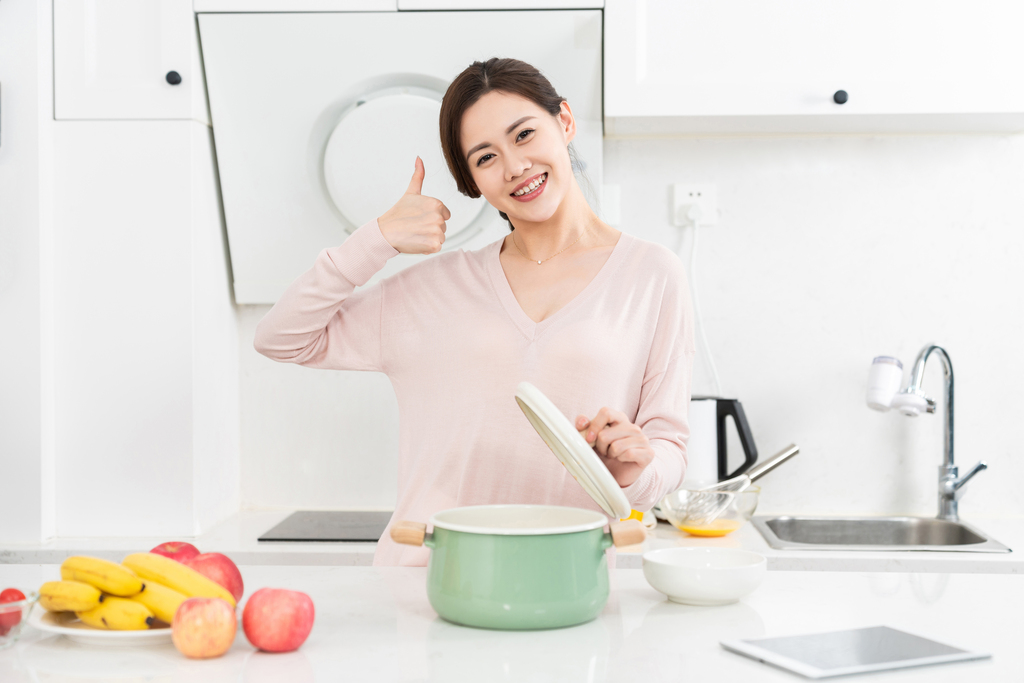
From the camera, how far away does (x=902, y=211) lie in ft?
6.48

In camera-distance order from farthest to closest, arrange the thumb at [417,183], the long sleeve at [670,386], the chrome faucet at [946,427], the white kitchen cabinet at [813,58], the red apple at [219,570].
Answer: the chrome faucet at [946,427] < the white kitchen cabinet at [813,58] < the thumb at [417,183] < the long sleeve at [670,386] < the red apple at [219,570]

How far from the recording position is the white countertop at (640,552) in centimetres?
157

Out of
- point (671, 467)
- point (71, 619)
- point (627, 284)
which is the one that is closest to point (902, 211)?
point (627, 284)

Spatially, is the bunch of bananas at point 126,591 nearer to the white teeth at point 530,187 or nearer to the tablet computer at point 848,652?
the tablet computer at point 848,652

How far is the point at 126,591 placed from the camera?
0.73 metres

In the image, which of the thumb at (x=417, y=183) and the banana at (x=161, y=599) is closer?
the banana at (x=161, y=599)

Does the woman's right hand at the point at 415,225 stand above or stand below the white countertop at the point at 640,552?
above

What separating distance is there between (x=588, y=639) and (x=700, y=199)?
1.41 metres

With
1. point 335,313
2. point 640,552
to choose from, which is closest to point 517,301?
point 335,313

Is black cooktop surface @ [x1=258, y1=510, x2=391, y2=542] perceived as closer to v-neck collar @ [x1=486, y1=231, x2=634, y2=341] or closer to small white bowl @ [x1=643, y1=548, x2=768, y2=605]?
v-neck collar @ [x1=486, y1=231, x2=634, y2=341]

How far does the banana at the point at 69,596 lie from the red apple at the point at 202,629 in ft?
0.26

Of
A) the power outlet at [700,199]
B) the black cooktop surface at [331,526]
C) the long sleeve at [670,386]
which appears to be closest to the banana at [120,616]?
the long sleeve at [670,386]

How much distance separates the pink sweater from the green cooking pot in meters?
0.35

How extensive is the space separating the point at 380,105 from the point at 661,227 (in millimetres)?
672
